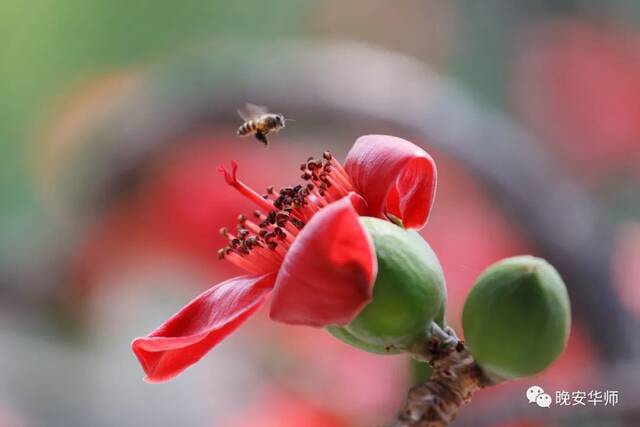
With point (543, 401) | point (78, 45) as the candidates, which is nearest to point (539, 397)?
point (543, 401)

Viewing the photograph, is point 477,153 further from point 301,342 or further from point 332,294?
point 332,294

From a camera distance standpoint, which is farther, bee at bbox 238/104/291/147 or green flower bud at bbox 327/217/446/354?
bee at bbox 238/104/291/147

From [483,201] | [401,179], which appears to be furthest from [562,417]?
[483,201]

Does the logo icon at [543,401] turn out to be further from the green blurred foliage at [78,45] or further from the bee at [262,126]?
the green blurred foliage at [78,45]

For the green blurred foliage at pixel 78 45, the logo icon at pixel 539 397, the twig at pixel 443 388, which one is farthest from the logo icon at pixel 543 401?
the green blurred foliage at pixel 78 45

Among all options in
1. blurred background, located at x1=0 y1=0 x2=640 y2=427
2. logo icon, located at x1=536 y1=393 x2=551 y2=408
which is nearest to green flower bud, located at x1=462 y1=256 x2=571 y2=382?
logo icon, located at x1=536 y1=393 x2=551 y2=408

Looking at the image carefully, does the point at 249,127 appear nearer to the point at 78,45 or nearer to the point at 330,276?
the point at 330,276

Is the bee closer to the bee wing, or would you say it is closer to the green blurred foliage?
the bee wing
